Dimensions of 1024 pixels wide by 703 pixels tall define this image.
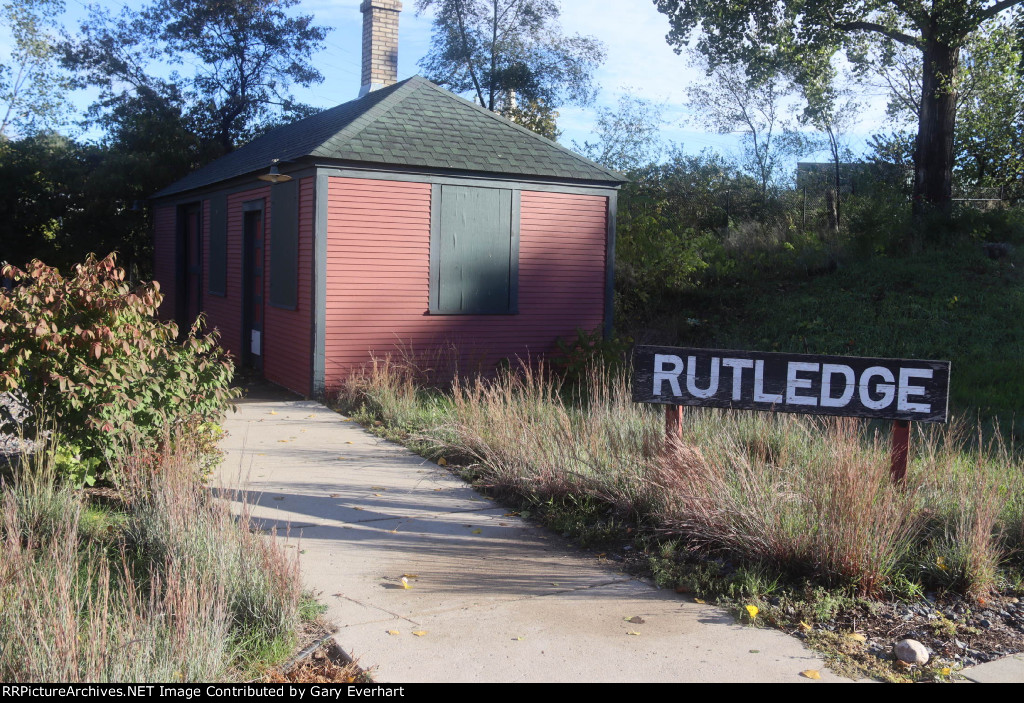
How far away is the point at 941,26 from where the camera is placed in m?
18.4

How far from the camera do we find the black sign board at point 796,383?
5.46 metres

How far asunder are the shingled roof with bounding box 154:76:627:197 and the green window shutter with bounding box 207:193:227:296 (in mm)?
548

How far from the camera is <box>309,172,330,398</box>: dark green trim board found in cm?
1138

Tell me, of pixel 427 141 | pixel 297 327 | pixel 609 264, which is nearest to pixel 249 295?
pixel 297 327

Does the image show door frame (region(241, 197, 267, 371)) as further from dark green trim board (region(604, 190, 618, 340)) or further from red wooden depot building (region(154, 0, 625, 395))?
dark green trim board (region(604, 190, 618, 340))

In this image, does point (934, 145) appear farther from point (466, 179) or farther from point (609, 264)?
point (466, 179)

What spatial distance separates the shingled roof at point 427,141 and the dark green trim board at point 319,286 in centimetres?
50

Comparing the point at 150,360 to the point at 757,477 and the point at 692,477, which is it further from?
the point at 757,477

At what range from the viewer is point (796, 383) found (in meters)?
5.75

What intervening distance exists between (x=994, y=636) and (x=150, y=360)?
17.8 ft

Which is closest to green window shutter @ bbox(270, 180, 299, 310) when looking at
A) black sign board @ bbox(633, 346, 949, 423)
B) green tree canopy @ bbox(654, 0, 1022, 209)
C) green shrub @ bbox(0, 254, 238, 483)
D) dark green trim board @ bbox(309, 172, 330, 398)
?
dark green trim board @ bbox(309, 172, 330, 398)

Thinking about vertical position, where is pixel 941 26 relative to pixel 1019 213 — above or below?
above

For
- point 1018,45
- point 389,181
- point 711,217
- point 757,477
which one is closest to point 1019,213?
point 1018,45
